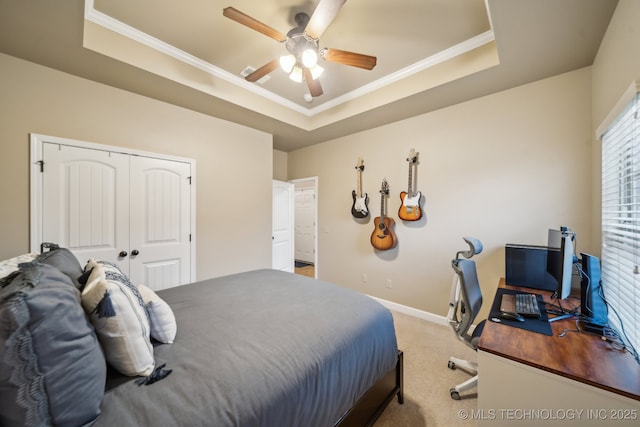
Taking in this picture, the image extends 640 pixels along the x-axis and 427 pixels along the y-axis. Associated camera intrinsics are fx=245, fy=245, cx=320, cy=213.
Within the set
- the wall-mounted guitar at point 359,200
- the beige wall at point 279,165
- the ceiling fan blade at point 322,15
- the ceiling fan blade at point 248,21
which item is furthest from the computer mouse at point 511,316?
the beige wall at point 279,165

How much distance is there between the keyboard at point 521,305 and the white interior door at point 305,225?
490 cm

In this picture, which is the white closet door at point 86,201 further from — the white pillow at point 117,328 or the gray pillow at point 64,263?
the white pillow at point 117,328

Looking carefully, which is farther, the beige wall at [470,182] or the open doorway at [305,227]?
the open doorway at [305,227]

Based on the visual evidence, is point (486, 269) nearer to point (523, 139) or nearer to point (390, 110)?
point (523, 139)

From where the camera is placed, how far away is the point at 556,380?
1004 millimetres

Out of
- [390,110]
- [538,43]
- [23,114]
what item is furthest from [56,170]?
[538,43]

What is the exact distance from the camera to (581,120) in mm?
2090

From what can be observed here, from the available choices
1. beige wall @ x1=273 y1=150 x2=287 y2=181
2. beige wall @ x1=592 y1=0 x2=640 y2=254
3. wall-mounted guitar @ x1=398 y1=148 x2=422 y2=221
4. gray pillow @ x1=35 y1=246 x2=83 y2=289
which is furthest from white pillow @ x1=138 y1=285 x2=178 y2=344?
beige wall @ x1=273 y1=150 x2=287 y2=181

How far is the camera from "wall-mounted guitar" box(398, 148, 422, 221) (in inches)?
118

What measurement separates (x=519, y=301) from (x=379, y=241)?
175 cm

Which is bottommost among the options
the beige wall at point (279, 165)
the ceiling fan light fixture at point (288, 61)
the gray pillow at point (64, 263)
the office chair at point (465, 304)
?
the office chair at point (465, 304)

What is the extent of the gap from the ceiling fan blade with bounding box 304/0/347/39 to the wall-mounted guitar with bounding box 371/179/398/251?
2064 millimetres

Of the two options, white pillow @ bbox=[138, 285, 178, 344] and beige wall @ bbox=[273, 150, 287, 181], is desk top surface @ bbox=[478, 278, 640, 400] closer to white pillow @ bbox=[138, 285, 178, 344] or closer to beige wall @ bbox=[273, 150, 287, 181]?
white pillow @ bbox=[138, 285, 178, 344]

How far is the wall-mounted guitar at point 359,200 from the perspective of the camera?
3.51m
